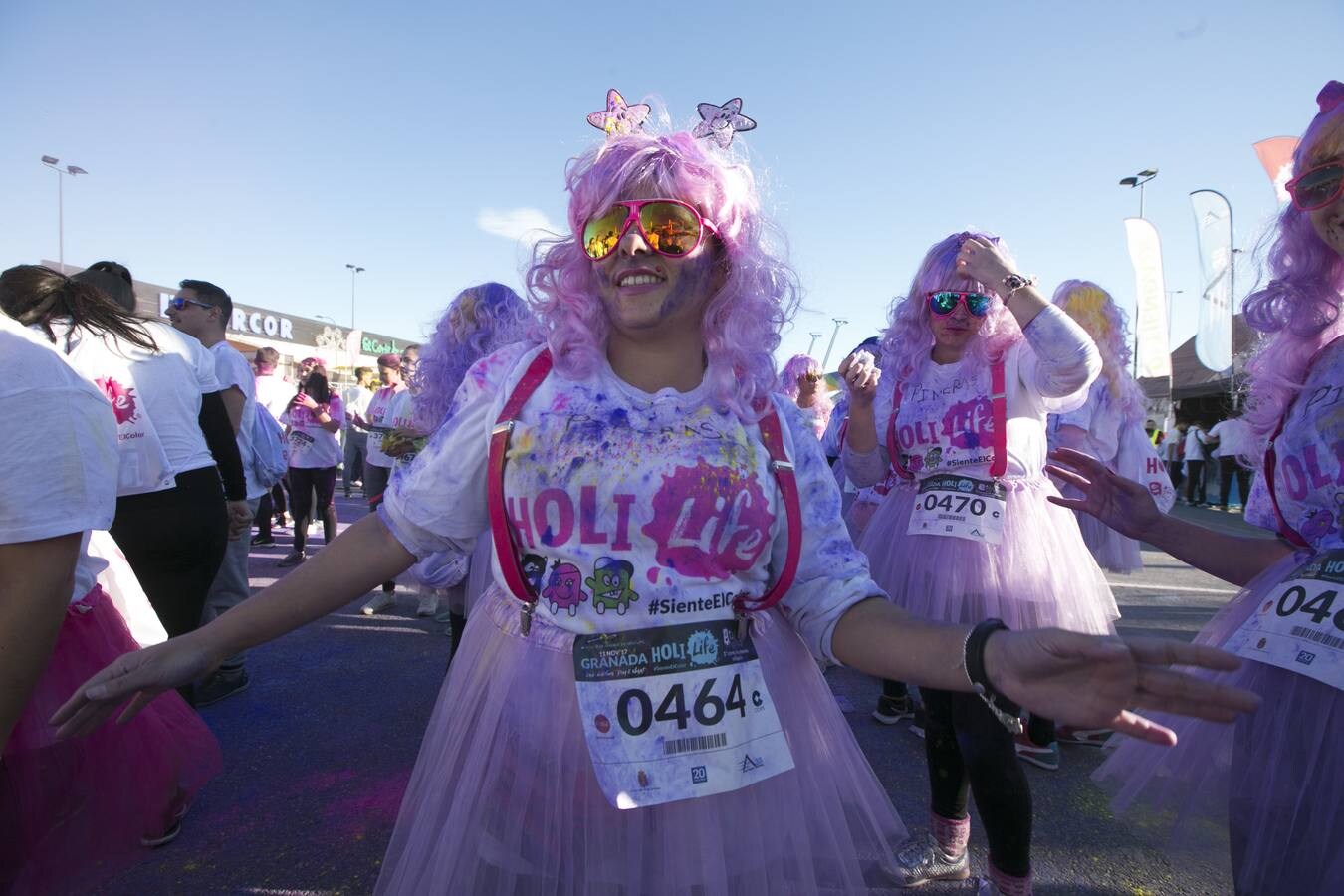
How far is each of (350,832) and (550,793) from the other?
1894 mm

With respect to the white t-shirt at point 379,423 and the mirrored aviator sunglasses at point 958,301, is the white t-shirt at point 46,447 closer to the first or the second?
the mirrored aviator sunglasses at point 958,301

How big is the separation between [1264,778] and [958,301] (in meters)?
1.70

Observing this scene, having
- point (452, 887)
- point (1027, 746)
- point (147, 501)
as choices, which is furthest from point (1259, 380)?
point (147, 501)

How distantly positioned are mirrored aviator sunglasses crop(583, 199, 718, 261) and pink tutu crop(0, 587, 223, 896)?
59.0 inches

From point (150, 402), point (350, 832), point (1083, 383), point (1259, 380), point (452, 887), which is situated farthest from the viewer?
point (150, 402)

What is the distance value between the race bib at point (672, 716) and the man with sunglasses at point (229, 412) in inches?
119

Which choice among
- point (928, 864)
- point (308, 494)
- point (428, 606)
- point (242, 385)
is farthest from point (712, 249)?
point (308, 494)

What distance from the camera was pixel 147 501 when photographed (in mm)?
2736

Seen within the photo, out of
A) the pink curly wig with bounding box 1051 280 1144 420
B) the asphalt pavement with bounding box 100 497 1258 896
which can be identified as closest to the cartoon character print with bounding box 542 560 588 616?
the asphalt pavement with bounding box 100 497 1258 896

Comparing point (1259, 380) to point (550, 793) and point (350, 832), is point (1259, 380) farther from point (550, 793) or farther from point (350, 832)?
point (350, 832)

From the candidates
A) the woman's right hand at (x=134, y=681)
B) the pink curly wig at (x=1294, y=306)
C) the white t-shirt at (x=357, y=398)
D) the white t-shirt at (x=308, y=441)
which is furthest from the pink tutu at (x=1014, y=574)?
the white t-shirt at (x=357, y=398)

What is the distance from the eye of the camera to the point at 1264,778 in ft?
4.47

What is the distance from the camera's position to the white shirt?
48.6ft

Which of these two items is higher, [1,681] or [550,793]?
[1,681]
